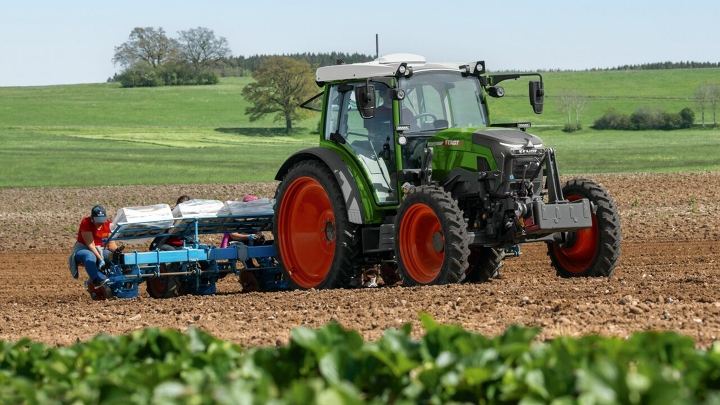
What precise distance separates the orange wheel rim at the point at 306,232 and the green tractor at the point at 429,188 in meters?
0.02

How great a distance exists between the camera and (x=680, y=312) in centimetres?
793

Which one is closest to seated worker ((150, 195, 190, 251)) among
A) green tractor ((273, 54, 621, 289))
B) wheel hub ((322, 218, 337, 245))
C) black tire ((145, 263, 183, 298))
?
black tire ((145, 263, 183, 298))

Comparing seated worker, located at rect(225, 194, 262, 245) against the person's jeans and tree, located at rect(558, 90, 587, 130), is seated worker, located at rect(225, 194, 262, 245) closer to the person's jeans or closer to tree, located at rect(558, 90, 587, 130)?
the person's jeans

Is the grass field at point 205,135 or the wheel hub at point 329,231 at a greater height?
the wheel hub at point 329,231

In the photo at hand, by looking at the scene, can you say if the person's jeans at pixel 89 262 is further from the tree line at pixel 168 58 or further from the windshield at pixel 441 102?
the tree line at pixel 168 58

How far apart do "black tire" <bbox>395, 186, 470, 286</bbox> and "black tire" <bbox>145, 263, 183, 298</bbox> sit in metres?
3.48

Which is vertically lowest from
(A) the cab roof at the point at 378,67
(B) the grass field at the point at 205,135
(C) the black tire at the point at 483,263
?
(B) the grass field at the point at 205,135

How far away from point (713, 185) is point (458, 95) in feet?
50.7

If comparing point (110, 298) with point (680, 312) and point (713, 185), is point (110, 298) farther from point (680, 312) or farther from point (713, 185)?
point (713, 185)

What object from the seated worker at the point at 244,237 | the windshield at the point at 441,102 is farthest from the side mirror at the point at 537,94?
the seated worker at the point at 244,237

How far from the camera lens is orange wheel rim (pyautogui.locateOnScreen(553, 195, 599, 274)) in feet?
35.8

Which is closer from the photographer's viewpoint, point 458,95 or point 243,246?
point 458,95

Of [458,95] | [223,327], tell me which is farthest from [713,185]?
[223,327]

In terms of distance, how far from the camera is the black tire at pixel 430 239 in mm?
9930
